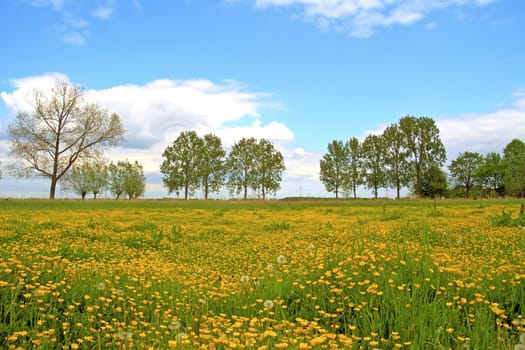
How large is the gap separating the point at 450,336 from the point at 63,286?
4.81m

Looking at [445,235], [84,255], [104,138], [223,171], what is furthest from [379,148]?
[84,255]

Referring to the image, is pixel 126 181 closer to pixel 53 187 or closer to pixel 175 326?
pixel 53 187

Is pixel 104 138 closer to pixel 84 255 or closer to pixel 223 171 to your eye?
pixel 223 171

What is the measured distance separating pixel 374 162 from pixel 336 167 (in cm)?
699

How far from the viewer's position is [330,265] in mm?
6129

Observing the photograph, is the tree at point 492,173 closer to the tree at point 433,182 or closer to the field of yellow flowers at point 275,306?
the tree at point 433,182

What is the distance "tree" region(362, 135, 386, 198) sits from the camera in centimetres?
7275

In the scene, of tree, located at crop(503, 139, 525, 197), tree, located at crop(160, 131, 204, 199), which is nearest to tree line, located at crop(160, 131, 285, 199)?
tree, located at crop(160, 131, 204, 199)

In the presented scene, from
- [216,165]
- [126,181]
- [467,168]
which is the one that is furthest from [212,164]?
[467,168]

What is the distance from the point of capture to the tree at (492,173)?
87.1 metres

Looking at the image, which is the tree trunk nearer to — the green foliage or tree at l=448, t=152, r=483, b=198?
the green foliage

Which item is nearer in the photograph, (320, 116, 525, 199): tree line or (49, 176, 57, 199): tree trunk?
(49, 176, 57, 199): tree trunk

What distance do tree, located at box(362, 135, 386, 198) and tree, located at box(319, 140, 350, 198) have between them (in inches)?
139

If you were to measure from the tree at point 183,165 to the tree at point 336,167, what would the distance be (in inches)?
944
